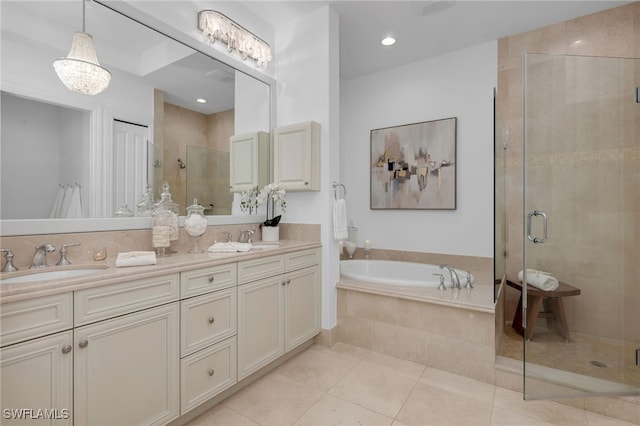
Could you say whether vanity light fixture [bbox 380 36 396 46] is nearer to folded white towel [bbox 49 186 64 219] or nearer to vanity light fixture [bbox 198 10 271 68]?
vanity light fixture [bbox 198 10 271 68]

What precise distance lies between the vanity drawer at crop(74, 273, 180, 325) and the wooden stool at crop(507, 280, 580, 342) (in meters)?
2.19

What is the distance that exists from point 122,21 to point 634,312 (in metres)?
3.62

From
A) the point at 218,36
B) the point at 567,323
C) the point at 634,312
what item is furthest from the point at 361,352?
the point at 218,36

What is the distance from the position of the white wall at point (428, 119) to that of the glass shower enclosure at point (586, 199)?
43.2 inches

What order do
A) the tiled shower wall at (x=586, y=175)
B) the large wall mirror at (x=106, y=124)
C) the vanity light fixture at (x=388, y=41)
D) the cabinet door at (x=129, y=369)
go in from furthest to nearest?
the vanity light fixture at (x=388, y=41) → the tiled shower wall at (x=586, y=175) → the large wall mirror at (x=106, y=124) → the cabinet door at (x=129, y=369)

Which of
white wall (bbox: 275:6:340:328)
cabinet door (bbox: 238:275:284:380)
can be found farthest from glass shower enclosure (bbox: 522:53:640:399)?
cabinet door (bbox: 238:275:284:380)

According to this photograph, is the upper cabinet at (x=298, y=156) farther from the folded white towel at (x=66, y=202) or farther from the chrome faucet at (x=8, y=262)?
the chrome faucet at (x=8, y=262)

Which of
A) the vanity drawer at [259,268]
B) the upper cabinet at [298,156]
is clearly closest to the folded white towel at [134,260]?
the vanity drawer at [259,268]

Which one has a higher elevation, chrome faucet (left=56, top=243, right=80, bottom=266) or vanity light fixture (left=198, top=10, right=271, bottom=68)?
vanity light fixture (left=198, top=10, right=271, bottom=68)

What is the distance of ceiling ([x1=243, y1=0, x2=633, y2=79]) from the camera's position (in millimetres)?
2521

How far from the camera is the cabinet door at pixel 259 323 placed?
6.17ft

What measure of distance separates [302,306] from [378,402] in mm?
847

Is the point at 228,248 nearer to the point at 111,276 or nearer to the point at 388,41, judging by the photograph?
the point at 111,276

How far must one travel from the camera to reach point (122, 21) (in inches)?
70.8
